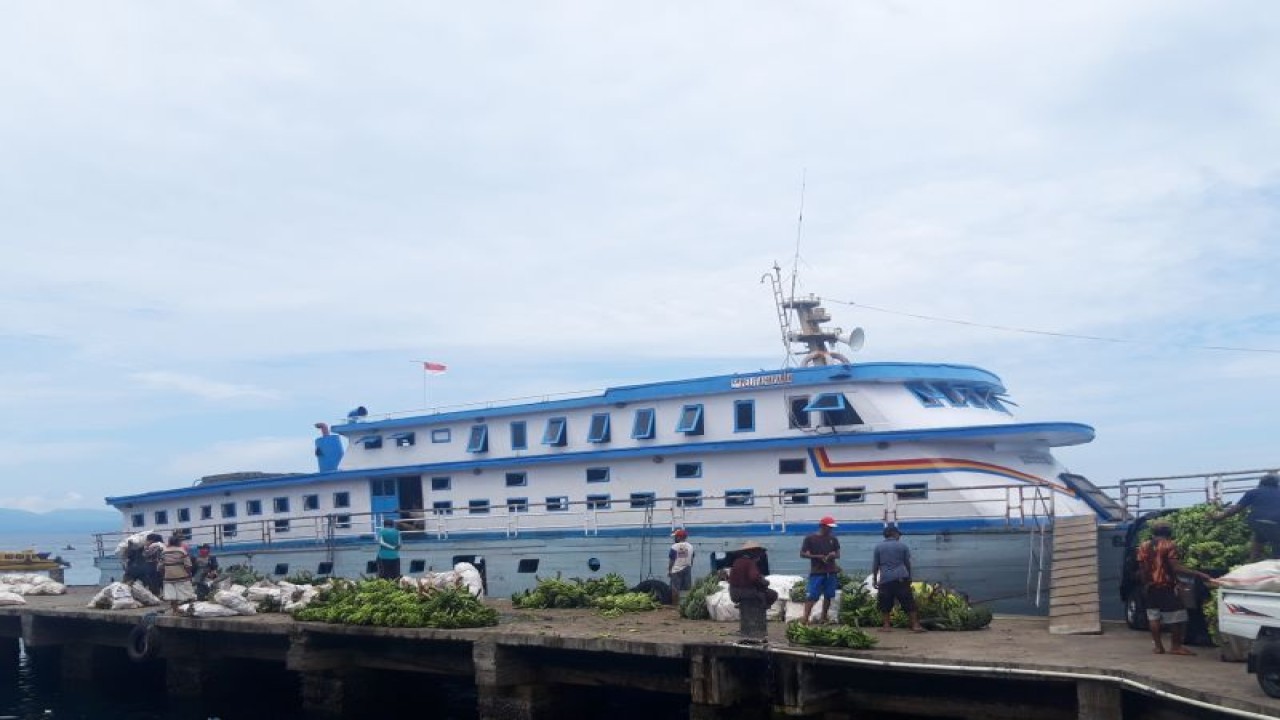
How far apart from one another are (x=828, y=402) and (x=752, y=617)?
9.28 m

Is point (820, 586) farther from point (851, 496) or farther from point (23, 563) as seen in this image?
point (23, 563)

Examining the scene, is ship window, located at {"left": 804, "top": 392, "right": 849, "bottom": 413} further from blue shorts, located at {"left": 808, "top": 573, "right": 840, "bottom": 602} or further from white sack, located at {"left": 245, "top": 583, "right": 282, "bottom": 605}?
white sack, located at {"left": 245, "top": 583, "right": 282, "bottom": 605}

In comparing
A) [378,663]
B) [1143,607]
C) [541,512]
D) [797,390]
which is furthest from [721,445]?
[1143,607]

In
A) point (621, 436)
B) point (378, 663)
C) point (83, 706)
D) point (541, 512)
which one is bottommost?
point (83, 706)

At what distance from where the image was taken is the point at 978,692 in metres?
13.4

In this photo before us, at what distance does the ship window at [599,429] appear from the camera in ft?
89.6

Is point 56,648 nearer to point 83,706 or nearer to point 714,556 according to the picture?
point 83,706

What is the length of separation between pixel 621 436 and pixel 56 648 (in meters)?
15.6

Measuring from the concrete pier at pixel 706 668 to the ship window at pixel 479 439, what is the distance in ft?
20.7

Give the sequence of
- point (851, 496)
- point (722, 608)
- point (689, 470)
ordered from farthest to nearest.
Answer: point (689, 470)
point (851, 496)
point (722, 608)

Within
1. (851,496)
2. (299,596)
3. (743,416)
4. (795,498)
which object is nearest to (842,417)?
(851,496)

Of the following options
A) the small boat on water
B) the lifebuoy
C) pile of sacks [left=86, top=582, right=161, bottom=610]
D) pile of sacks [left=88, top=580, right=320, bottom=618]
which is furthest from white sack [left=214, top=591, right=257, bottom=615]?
the small boat on water

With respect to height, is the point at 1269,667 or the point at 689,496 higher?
the point at 689,496

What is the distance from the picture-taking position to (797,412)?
80.9 feet
